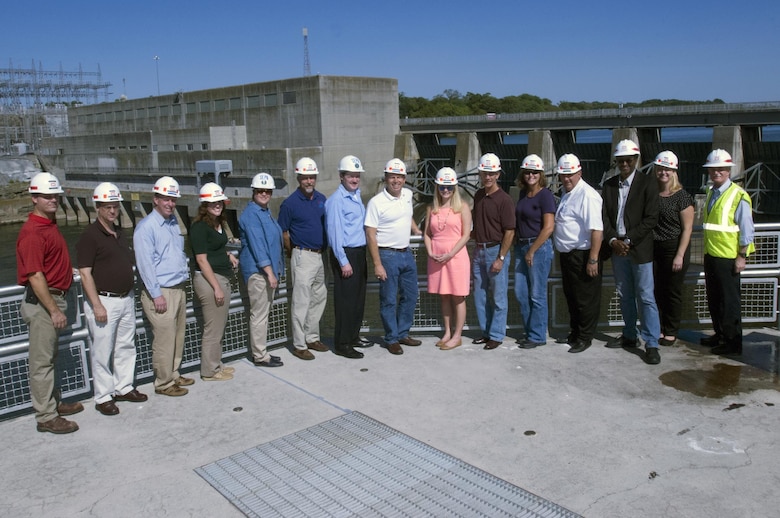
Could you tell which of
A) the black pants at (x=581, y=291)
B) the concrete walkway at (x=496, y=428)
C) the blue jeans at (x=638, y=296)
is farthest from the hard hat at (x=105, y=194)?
the blue jeans at (x=638, y=296)

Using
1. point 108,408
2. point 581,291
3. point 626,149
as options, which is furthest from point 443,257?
point 108,408

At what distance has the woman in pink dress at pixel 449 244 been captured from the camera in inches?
248

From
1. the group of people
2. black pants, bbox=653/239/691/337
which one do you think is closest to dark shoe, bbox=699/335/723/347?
the group of people

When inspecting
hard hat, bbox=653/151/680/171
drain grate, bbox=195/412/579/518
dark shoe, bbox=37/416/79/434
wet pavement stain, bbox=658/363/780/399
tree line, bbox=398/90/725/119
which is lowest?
drain grate, bbox=195/412/579/518

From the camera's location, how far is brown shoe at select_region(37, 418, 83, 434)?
4.79 metres

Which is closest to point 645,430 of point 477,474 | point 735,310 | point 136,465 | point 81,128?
point 477,474

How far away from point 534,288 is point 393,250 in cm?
149

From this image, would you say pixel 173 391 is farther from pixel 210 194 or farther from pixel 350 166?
pixel 350 166

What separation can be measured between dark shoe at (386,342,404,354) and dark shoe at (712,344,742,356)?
3047 millimetres

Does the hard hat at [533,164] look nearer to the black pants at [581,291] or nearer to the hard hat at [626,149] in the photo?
the hard hat at [626,149]

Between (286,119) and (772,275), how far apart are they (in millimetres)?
34140

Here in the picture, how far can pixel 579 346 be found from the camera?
250 inches

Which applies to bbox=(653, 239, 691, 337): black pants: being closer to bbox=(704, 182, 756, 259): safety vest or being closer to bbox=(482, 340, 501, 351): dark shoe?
bbox=(704, 182, 756, 259): safety vest

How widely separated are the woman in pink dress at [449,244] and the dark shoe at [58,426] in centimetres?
345
